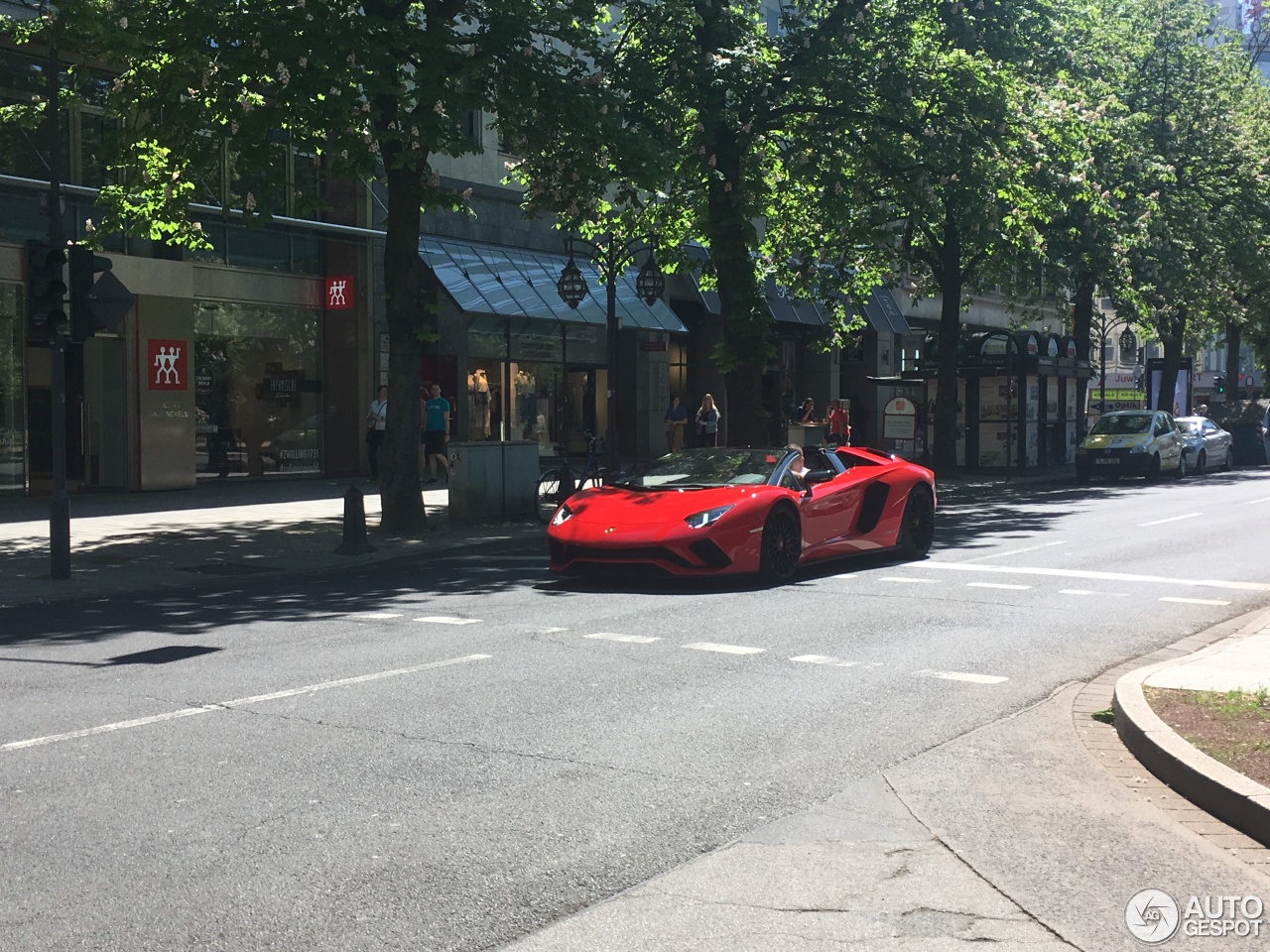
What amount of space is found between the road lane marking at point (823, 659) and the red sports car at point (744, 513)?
314 centimetres

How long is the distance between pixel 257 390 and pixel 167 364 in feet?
7.52

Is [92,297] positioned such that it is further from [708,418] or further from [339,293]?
[708,418]

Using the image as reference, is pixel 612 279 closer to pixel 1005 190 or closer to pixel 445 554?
pixel 1005 190

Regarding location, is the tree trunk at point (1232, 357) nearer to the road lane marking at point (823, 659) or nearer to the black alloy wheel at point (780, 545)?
the black alloy wheel at point (780, 545)

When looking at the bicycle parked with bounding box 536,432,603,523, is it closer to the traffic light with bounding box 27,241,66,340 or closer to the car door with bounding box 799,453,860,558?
the car door with bounding box 799,453,860,558

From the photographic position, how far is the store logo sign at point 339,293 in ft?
89.5

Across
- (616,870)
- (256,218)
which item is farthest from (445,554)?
(616,870)

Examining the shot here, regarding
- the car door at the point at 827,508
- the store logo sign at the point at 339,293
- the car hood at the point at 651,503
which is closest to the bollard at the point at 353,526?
the car hood at the point at 651,503

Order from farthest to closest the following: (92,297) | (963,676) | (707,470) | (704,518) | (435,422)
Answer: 1. (435,422)
2. (92,297)
3. (707,470)
4. (704,518)
5. (963,676)

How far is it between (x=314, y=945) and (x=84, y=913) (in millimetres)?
790

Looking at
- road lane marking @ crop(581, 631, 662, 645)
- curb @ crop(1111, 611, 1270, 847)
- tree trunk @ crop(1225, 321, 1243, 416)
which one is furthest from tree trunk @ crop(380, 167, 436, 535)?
tree trunk @ crop(1225, 321, 1243, 416)

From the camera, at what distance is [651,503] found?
12.7 m

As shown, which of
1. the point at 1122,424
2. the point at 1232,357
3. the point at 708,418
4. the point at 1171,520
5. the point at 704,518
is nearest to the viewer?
the point at 704,518

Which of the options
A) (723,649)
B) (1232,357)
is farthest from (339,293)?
(1232,357)
